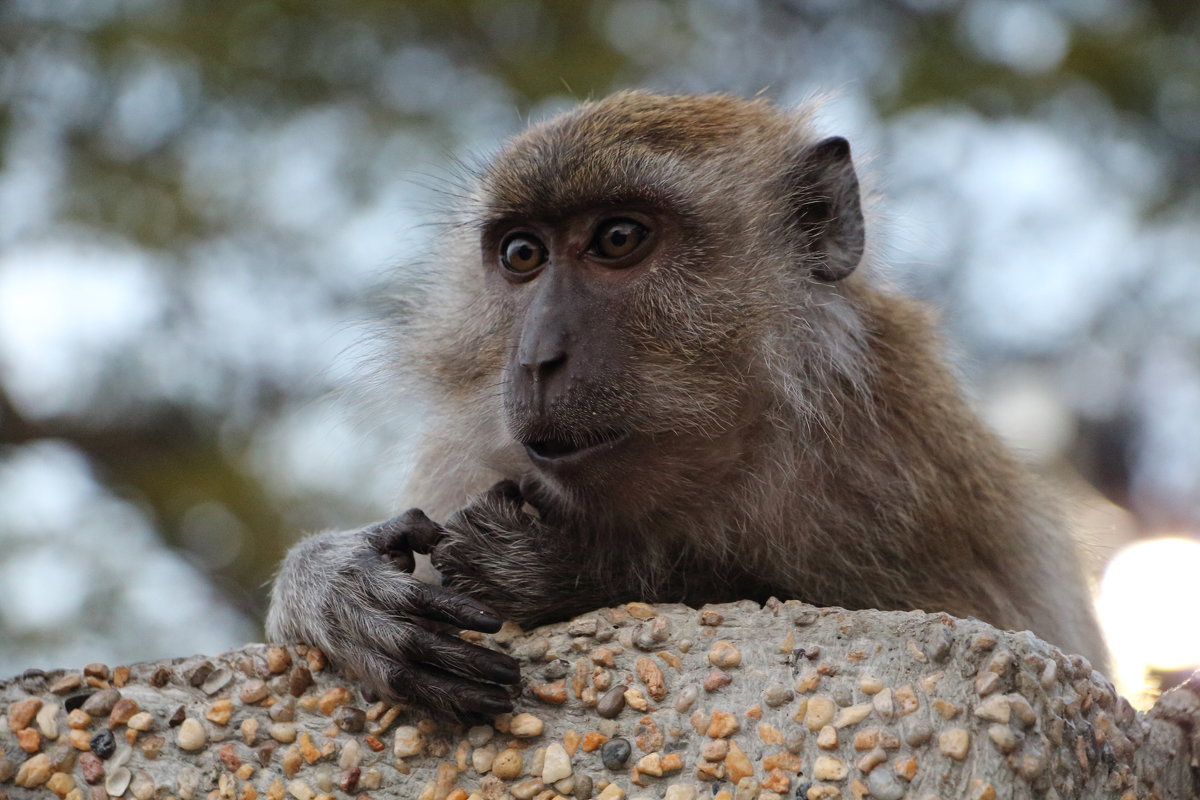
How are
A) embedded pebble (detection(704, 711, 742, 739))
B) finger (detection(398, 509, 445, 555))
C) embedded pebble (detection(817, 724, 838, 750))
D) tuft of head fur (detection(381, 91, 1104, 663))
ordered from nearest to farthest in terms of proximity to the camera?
embedded pebble (detection(817, 724, 838, 750)) → embedded pebble (detection(704, 711, 742, 739)) → finger (detection(398, 509, 445, 555)) → tuft of head fur (detection(381, 91, 1104, 663))

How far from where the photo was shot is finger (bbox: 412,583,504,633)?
3.01 m

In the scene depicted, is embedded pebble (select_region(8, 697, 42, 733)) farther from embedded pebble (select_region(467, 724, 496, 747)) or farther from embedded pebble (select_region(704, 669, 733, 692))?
embedded pebble (select_region(704, 669, 733, 692))

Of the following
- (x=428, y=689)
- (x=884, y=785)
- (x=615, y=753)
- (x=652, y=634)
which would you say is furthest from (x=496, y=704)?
(x=884, y=785)

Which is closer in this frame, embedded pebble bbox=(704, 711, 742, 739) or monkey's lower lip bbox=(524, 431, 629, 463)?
embedded pebble bbox=(704, 711, 742, 739)

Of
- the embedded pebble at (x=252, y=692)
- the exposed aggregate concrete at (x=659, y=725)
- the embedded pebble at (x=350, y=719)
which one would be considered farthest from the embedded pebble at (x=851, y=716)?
the embedded pebble at (x=252, y=692)

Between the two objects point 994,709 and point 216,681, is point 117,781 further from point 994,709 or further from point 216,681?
point 994,709

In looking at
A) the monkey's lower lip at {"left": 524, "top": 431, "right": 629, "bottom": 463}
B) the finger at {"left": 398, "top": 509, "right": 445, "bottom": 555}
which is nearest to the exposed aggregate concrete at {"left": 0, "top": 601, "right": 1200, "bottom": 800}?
the finger at {"left": 398, "top": 509, "right": 445, "bottom": 555}

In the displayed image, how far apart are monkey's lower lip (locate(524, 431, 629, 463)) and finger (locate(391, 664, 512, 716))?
726mm

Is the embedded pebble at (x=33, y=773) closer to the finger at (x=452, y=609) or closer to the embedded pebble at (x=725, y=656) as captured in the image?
the finger at (x=452, y=609)

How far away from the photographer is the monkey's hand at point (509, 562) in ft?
11.1

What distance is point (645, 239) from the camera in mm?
3934

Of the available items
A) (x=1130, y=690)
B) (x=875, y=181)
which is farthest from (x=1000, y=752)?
(x=1130, y=690)

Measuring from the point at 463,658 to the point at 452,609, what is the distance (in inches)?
8.0

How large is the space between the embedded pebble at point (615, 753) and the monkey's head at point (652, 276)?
919 mm
